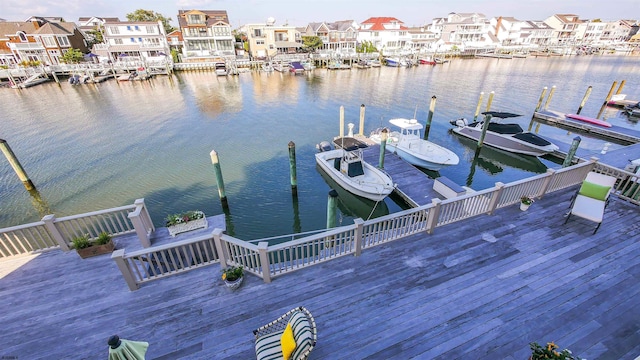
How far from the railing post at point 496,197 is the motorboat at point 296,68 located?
45.8 m

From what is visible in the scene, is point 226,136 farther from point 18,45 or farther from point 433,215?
point 18,45

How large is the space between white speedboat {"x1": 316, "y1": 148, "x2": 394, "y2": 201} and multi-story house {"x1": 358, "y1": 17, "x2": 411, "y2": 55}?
61.4 metres

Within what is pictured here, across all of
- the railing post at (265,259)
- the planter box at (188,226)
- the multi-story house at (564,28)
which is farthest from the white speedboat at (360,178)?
the multi-story house at (564,28)

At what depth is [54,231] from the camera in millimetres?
6469

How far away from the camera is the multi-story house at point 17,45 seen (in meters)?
43.1

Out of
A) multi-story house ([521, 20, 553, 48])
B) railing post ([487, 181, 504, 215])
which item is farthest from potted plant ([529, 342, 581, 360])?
multi-story house ([521, 20, 553, 48])

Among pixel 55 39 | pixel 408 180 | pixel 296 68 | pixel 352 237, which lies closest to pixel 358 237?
pixel 352 237

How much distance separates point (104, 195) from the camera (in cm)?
1395

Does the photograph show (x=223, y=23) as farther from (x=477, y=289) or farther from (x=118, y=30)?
A: (x=477, y=289)

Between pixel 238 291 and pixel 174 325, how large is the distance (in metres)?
1.24

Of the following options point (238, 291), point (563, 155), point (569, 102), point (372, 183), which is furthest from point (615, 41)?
point (238, 291)

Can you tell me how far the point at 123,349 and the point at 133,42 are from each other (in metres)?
62.2

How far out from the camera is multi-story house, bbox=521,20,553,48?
267ft

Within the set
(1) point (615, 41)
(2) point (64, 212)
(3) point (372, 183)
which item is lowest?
(2) point (64, 212)
